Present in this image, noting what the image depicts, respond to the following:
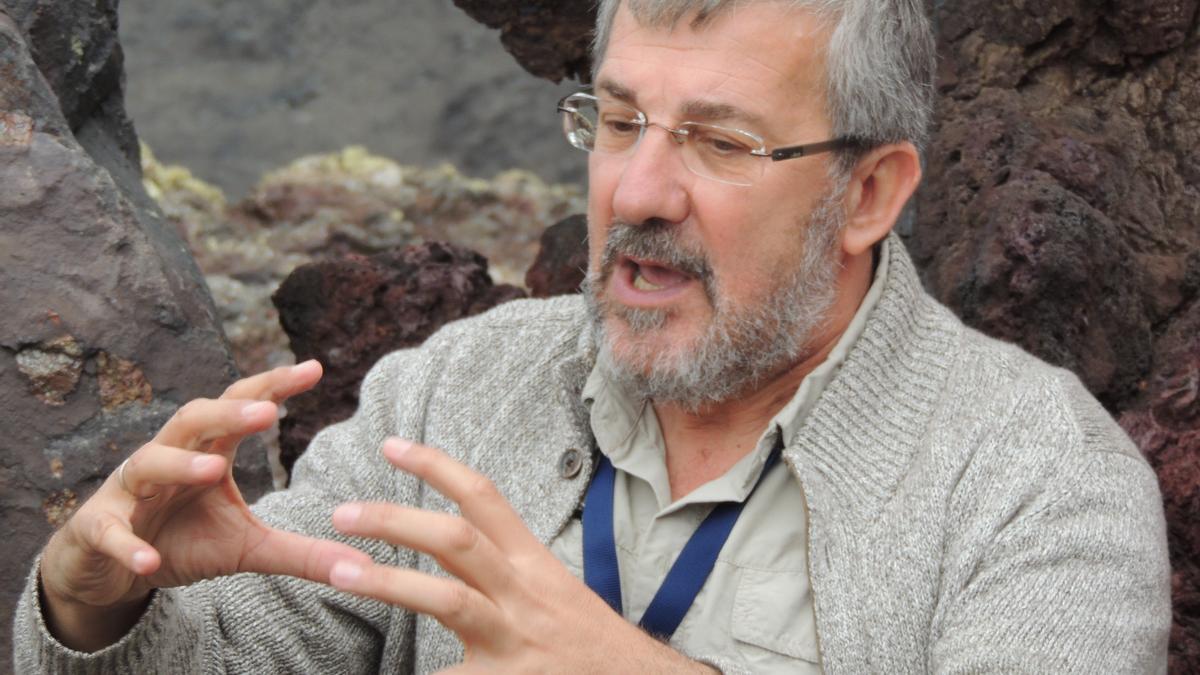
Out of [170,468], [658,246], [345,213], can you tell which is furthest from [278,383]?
[345,213]

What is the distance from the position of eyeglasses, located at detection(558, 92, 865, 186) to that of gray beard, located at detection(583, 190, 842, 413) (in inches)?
3.6

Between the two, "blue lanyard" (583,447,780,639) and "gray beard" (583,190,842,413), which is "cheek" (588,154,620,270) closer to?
"gray beard" (583,190,842,413)

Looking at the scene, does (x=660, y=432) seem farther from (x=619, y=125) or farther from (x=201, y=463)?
(x=201, y=463)

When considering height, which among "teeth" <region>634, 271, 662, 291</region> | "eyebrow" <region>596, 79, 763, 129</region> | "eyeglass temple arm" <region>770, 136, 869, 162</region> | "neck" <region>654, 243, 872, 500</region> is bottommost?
"neck" <region>654, 243, 872, 500</region>

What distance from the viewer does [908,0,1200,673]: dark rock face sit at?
9.71 ft

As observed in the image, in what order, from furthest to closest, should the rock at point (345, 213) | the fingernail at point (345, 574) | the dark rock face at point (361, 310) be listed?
the rock at point (345, 213)
the dark rock face at point (361, 310)
the fingernail at point (345, 574)

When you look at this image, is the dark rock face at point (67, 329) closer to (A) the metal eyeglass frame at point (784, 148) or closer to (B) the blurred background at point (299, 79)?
(A) the metal eyeglass frame at point (784, 148)

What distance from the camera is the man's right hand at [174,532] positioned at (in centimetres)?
171

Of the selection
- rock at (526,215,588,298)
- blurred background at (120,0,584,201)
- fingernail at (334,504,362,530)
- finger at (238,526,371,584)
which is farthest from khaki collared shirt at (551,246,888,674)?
blurred background at (120,0,584,201)

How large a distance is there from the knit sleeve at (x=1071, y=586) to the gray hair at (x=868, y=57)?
0.53 metres

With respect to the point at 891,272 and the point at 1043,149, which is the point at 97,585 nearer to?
the point at 891,272

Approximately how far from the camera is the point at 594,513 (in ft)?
7.20

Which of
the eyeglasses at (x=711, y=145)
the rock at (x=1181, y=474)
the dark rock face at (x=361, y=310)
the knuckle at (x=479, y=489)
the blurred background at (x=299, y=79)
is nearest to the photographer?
the knuckle at (x=479, y=489)

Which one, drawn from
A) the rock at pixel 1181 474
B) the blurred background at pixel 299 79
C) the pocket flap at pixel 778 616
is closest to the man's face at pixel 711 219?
the pocket flap at pixel 778 616
